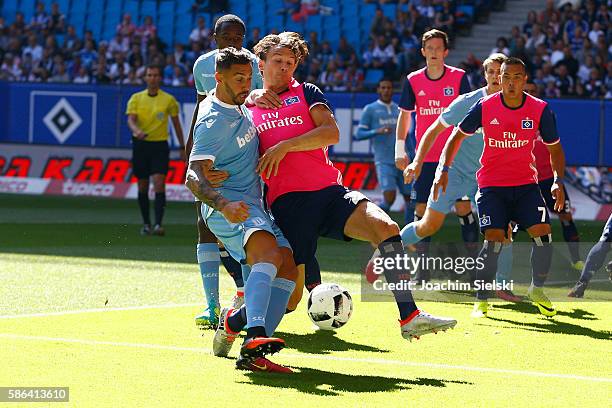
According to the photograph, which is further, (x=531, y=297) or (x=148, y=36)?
(x=148, y=36)

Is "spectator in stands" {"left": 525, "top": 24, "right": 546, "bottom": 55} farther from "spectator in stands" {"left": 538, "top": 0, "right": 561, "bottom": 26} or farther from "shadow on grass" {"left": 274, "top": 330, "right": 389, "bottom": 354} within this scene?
"shadow on grass" {"left": 274, "top": 330, "right": 389, "bottom": 354}

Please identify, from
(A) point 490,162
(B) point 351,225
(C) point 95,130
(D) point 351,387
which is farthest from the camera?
(C) point 95,130

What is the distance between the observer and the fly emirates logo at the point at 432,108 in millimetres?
12624

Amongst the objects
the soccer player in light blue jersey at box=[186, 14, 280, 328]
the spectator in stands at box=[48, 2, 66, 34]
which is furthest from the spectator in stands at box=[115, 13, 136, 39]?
the soccer player in light blue jersey at box=[186, 14, 280, 328]

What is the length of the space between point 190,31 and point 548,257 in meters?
20.9

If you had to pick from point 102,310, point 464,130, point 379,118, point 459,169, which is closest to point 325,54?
point 379,118

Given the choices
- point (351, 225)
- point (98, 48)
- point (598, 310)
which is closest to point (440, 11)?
point (98, 48)

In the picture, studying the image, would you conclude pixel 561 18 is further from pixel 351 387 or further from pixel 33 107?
pixel 351 387

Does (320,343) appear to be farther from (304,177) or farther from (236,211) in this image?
(236,211)

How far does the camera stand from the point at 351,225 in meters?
8.01

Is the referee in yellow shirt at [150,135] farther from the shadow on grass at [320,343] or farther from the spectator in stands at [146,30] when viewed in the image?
the spectator in stands at [146,30]

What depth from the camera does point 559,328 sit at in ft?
31.9

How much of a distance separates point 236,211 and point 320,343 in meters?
1.72

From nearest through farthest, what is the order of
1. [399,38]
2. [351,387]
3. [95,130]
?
[351,387] → [95,130] → [399,38]
